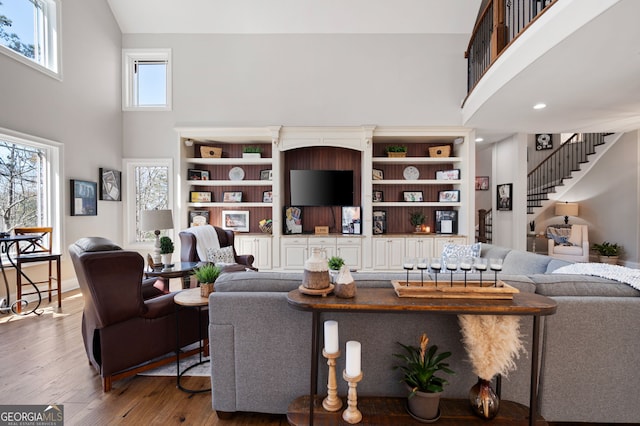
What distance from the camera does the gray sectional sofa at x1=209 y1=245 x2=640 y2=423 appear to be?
62.5 inches

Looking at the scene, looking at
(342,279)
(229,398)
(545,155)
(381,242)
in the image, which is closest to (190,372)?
(229,398)

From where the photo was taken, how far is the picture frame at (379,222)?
5.64 metres

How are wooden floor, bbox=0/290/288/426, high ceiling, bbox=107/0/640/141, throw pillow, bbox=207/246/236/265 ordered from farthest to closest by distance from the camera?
1. throw pillow, bbox=207/246/236/265
2. high ceiling, bbox=107/0/640/141
3. wooden floor, bbox=0/290/288/426

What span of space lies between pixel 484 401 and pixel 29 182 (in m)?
5.59

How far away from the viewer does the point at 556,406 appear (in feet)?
5.30

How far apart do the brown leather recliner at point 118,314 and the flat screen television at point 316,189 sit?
3.47 metres

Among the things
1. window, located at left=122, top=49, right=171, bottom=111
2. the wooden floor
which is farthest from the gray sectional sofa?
window, located at left=122, top=49, right=171, bottom=111

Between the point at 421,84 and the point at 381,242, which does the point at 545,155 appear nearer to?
the point at 421,84

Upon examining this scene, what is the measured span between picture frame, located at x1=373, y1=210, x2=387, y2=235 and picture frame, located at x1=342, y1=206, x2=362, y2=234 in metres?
0.32

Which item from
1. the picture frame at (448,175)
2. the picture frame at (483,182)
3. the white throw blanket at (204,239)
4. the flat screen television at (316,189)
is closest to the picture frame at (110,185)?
the white throw blanket at (204,239)

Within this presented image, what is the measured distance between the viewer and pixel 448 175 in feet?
18.1

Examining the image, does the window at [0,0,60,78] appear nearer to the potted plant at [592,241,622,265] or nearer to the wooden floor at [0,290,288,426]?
the wooden floor at [0,290,288,426]

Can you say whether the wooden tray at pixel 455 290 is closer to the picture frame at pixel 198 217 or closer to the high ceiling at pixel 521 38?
the high ceiling at pixel 521 38

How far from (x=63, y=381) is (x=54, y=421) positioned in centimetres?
48
